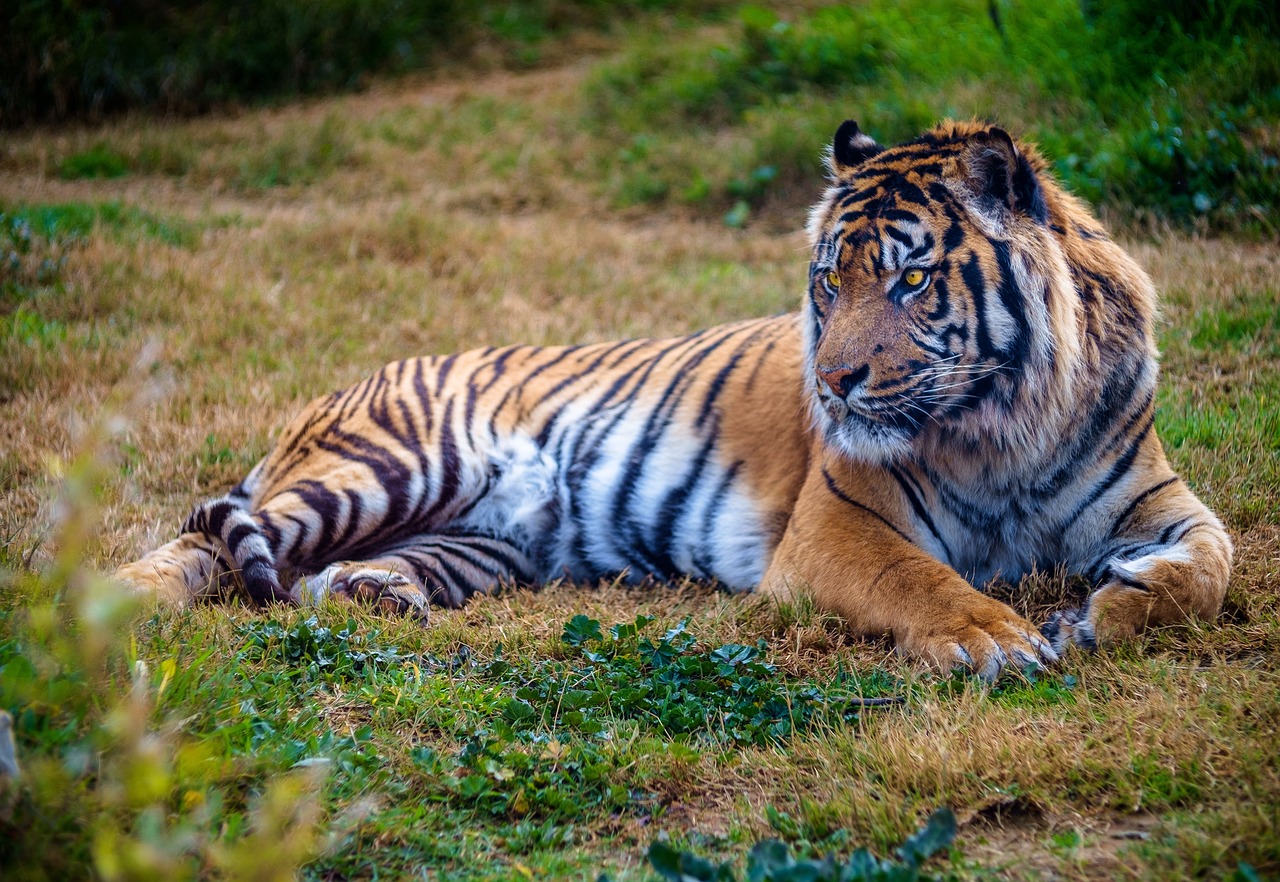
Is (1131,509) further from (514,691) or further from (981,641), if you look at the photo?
(514,691)

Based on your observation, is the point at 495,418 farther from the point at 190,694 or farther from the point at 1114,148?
the point at 1114,148

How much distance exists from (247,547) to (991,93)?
582cm

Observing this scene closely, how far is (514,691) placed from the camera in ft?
9.48

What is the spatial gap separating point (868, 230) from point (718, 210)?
5.07 meters

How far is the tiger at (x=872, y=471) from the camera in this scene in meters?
3.08

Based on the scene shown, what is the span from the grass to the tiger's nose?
2.26ft

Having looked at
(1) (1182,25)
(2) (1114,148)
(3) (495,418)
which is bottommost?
(3) (495,418)

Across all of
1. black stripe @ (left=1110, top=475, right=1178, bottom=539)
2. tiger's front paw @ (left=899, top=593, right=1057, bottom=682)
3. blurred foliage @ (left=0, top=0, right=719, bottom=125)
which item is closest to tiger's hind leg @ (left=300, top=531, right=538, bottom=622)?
tiger's front paw @ (left=899, top=593, right=1057, bottom=682)

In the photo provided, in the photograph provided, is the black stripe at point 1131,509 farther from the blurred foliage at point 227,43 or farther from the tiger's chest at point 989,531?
the blurred foliage at point 227,43

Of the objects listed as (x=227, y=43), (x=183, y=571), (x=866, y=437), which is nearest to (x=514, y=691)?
(x=866, y=437)

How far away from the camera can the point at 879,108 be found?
7602 millimetres

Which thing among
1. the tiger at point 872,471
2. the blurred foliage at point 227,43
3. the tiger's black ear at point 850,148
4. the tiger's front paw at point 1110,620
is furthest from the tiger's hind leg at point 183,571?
the blurred foliage at point 227,43

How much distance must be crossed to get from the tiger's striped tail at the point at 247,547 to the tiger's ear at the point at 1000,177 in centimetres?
242

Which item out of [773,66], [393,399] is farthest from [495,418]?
[773,66]
